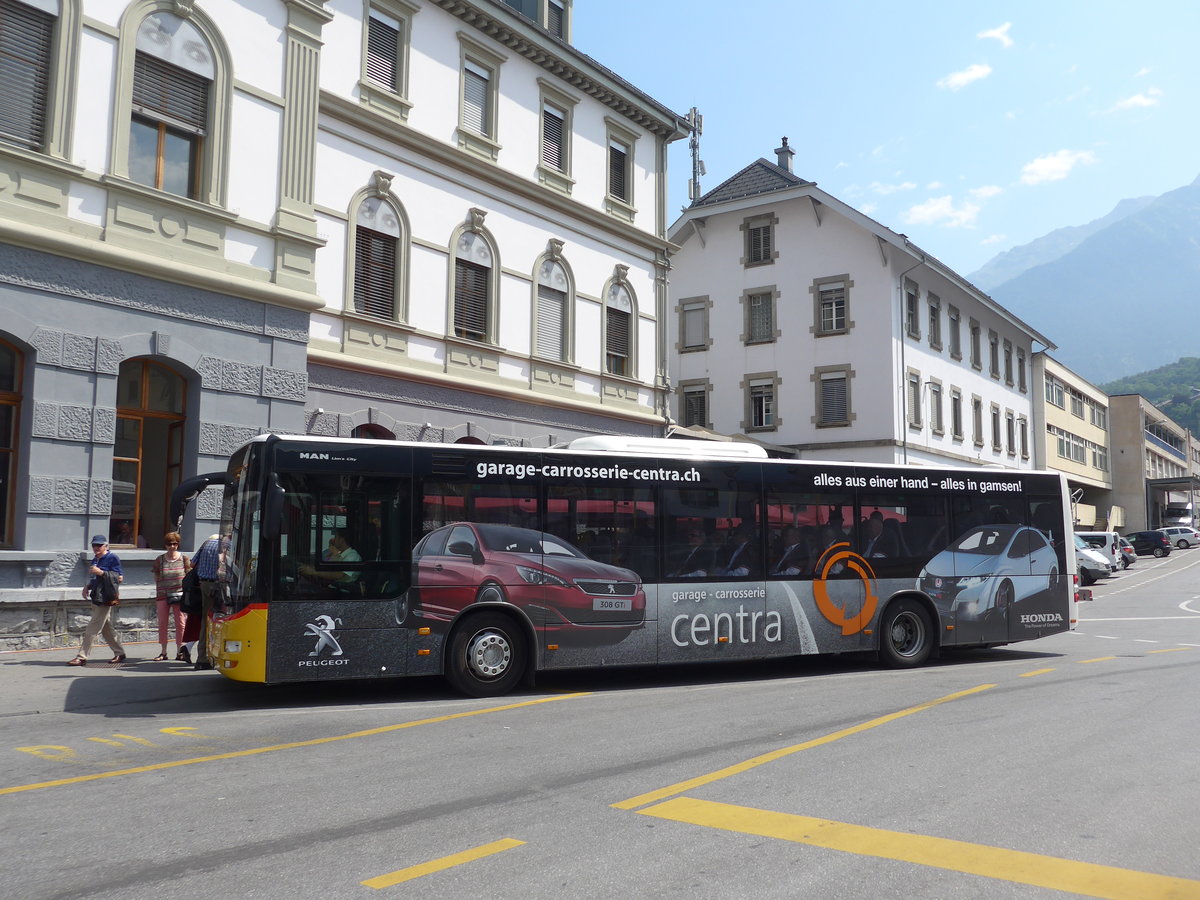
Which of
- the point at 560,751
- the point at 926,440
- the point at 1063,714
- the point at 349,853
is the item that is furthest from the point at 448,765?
the point at 926,440

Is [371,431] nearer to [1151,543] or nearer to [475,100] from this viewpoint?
[475,100]

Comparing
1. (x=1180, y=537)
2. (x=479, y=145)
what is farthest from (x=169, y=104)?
(x=1180, y=537)

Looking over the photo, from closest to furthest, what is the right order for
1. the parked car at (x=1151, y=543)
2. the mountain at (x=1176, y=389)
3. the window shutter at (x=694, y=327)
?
1. the window shutter at (x=694, y=327)
2. the parked car at (x=1151, y=543)
3. the mountain at (x=1176, y=389)

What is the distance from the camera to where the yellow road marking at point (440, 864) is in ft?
15.7

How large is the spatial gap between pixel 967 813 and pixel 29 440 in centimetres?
1263

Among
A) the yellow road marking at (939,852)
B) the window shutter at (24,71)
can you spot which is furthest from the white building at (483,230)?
the yellow road marking at (939,852)

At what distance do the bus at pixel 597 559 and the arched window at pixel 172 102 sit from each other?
20.9 ft

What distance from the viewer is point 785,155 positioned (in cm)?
4559

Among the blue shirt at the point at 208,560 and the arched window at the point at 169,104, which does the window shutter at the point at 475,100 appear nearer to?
the arched window at the point at 169,104

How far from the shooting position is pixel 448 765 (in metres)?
7.45

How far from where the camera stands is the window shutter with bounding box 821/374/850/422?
38.3 metres

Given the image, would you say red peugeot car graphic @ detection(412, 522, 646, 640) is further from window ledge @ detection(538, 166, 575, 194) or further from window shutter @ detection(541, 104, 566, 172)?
window shutter @ detection(541, 104, 566, 172)

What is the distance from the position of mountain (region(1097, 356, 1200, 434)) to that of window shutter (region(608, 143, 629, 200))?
109 metres

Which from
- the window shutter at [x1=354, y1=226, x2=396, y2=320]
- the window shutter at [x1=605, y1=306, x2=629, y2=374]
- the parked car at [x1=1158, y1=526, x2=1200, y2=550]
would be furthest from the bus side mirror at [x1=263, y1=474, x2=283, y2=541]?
the parked car at [x1=1158, y1=526, x2=1200, y2=550]
